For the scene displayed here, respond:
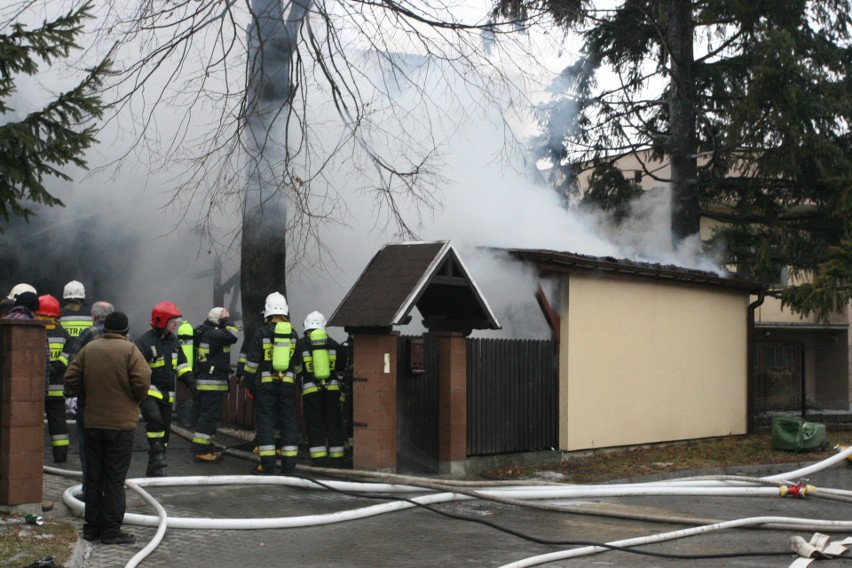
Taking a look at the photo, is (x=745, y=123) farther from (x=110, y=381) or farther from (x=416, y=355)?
(x=110, y=381)

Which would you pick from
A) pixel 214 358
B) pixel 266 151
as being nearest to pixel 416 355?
pixel 214 358

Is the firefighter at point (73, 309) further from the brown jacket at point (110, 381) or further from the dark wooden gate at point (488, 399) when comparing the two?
the brown jacket at point (110, 381)

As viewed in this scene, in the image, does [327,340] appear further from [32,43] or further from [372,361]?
[32,43]

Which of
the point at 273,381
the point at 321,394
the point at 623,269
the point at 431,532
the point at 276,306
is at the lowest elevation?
the point at 431,532

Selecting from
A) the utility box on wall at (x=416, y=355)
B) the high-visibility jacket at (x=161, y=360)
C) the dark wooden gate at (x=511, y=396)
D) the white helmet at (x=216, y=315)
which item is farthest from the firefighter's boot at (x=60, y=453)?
the dark wooden gate at (x=511, y=396)

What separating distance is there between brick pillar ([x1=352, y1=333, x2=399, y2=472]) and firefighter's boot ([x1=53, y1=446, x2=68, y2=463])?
294 centimetres

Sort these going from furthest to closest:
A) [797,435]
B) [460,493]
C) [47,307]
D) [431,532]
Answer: [797,435]
[47,307]
[460,493]
[431,532]

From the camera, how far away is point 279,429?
11195 mm

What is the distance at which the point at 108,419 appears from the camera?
7.23 m

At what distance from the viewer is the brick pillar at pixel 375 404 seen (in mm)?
10914

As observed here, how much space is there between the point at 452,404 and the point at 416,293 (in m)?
1.40

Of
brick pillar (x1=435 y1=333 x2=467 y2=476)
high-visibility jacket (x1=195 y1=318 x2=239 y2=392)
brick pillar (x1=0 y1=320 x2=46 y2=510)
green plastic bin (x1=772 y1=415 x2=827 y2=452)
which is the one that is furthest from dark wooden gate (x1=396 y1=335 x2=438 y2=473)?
green plastic bin (x1=772 y1=415 x2=827 y2=452)

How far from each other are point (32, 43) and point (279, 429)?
15.2 feet

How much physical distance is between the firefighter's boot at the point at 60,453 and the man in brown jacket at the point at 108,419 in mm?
3332
